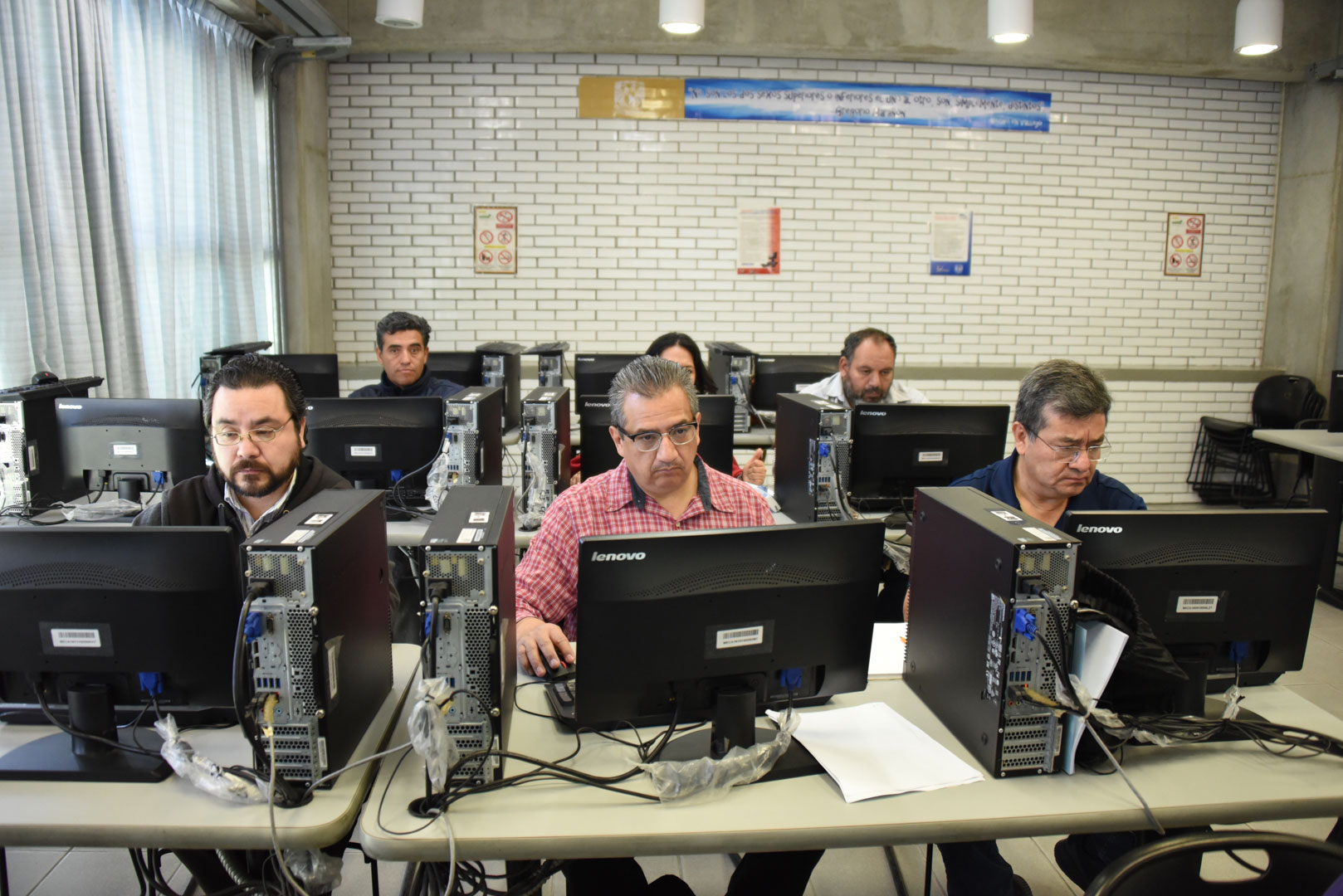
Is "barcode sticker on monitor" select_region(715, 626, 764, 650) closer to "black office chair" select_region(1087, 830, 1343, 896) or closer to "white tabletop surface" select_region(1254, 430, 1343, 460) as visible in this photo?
"black office chair" select_region(1087, 830, 1343, 896)

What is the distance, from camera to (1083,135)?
262 inches

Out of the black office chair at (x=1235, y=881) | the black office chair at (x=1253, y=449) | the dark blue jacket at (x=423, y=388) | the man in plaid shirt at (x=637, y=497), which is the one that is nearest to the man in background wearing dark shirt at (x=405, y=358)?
the dark blue jacket at (x=423, y=388)

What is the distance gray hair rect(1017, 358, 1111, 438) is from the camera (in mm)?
2330

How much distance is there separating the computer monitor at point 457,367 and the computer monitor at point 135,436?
1.81 meters

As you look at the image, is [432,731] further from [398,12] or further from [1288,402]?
[1288,402]

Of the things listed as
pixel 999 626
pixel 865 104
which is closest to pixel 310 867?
pixel 999 626

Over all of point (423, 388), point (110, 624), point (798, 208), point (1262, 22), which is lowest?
point (110, 624)

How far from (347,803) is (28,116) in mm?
3515

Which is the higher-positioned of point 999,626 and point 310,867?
point 999,626

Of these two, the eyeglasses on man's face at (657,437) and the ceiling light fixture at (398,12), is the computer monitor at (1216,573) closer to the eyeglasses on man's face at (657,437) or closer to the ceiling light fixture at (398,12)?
the eyeglasses on man's face at (657,437)

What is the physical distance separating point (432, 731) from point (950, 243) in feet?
19.9

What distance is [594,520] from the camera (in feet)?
7.65

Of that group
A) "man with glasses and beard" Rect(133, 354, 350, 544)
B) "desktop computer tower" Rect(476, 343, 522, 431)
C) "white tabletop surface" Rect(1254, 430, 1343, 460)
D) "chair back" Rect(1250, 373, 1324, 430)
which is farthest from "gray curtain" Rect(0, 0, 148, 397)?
"chair back" Rect(1250, 373, 1324, 430)

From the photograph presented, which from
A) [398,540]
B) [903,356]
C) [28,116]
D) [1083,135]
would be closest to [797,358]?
[903,356]
